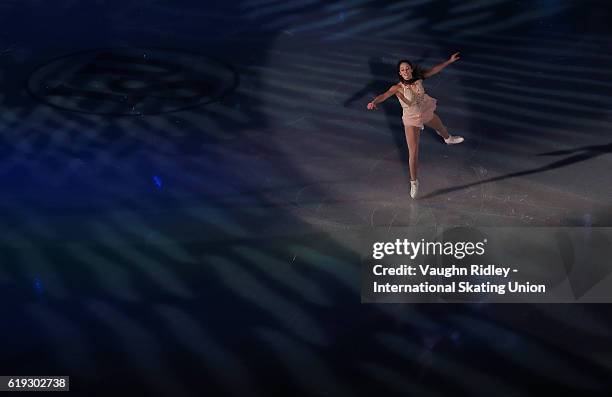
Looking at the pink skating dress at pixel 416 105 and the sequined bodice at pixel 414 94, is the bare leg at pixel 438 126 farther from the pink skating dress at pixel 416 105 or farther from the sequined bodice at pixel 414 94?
the sequined bodice at pixel 414 94

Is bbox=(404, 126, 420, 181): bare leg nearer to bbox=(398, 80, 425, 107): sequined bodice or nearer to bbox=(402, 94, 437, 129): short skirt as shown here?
bbox=(402, 94, 437, 129): short skirt

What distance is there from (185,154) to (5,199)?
2.21m

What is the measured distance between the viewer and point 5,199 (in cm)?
895

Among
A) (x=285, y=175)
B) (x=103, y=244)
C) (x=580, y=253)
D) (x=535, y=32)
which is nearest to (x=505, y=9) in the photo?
(x=535, y=32)

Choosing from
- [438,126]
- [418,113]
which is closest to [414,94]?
[418,113]

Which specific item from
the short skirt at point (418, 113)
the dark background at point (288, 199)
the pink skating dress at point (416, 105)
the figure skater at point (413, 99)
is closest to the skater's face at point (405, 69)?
the figure skater at point (413, 99)

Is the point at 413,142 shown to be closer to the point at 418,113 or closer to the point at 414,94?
the point at 418,113

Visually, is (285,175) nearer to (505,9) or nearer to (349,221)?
(349,221)

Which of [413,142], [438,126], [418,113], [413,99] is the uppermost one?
[413,99]

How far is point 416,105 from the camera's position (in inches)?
314

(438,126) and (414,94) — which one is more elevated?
(414,94)

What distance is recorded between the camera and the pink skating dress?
7880mm

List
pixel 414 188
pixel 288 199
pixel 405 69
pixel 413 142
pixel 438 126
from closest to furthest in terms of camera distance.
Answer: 1. pixel 405 69
2. pixel 413 142
3. pixel 414 188
4. pixel 288 199
5. pixel 438 126

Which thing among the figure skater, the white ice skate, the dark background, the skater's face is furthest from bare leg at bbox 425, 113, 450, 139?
the skater's face
